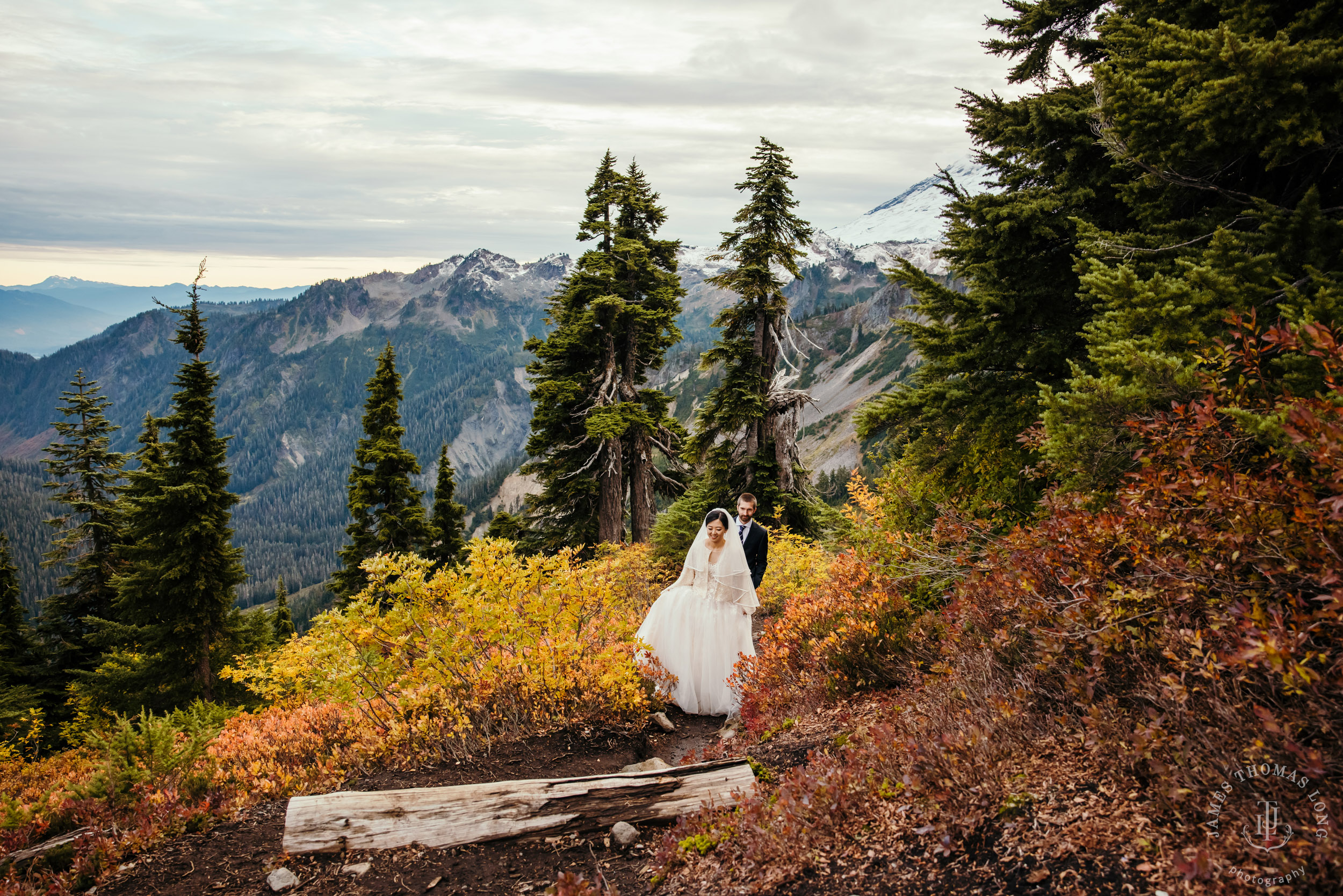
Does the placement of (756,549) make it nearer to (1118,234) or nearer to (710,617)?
(710,617)

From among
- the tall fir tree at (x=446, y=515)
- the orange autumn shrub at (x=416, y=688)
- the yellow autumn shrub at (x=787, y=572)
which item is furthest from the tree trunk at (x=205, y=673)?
the yellow autumn shrub at (x=787, y=572)

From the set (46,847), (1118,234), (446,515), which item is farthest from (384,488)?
(1118,234)

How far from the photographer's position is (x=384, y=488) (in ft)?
83.8

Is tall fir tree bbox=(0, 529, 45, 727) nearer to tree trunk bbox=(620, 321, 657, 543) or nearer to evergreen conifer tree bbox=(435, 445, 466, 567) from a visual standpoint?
evergreen conifer tree bbox=(435, 445, 466, 567)

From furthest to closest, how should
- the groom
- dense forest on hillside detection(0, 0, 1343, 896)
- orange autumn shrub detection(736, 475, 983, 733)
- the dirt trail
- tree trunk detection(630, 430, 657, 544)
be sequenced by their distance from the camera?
tree trunk detection(630, 430, 657, 544)
the groom
orange autumn shrub detection(736, 475, 983, 733)
the dirt trail
dense forest on hillside detection(0, 0, 1343, 896)

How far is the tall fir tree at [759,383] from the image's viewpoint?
61.3ft

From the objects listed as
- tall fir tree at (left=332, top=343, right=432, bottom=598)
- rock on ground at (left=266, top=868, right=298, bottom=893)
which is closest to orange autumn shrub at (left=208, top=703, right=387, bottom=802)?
rock on ground at (left=266, top=868, right=298, bottom=893)

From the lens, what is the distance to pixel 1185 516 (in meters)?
3.89

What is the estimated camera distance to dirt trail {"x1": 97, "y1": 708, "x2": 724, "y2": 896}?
450cm

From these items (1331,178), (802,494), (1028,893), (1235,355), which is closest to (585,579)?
(1028,893)

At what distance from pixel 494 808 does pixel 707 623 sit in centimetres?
402

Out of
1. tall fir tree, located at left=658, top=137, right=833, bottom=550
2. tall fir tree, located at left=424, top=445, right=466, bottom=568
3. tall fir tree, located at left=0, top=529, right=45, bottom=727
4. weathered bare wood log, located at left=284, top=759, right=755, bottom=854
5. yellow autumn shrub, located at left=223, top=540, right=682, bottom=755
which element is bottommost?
tall fir tree, located at left=0, top=529, right=45, bottom=727

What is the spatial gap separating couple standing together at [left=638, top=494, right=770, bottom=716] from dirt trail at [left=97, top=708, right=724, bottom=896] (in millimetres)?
2695

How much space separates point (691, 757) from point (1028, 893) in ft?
11.2
